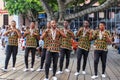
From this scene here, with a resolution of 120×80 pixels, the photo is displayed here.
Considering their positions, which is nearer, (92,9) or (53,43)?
(53,43)

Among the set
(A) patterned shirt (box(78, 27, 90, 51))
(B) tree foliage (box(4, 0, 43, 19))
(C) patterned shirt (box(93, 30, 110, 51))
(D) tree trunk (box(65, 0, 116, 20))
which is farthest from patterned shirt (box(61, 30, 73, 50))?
(B) tree foliage (box(4, 0, 43, 19))

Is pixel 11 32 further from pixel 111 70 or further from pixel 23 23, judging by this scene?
pixel 23 23

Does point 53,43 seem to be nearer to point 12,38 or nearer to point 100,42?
point 100,42

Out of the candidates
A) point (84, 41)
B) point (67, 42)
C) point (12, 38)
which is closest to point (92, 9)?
point (67, 42)

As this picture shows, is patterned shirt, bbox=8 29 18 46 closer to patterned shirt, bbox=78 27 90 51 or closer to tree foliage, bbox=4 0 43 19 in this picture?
patterned shirt, bbox=78 27 90 51

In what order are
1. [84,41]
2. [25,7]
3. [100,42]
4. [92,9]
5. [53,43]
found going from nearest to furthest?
[53,43] → [100,42] → [84,41] → [92,9] → [25,7]

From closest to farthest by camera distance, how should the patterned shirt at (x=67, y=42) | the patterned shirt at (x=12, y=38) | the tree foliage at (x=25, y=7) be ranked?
the patterned shirt at (x=67, y=42)
the patterned shirt at (x=12, y=38)
the tree foliage at (x=25, y=7)

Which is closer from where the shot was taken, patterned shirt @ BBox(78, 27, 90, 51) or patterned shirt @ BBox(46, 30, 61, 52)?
patterned shirt @ BBox(46, 30, 61, 52)

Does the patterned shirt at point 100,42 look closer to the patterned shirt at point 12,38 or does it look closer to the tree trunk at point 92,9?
the patterned shirt at point 12,38

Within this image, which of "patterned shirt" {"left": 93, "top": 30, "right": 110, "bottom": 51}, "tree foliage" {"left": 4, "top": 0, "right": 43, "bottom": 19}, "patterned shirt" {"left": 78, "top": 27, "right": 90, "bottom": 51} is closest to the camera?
"patterned shirt" {"left": 93, "top": 30, "right": 110, "bottom": 51}

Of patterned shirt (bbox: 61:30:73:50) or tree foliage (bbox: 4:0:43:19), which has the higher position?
tree foliage (bbox: 4:0:43:19)

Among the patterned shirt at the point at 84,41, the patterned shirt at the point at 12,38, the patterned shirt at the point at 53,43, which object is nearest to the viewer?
the patterned shirt at the point at 53,43

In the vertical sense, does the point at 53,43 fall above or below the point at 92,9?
below

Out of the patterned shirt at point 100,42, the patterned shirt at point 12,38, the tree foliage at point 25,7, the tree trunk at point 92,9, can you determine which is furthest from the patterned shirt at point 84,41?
the tree foliage at point 25,7
